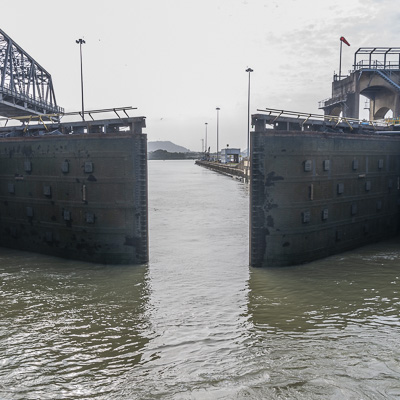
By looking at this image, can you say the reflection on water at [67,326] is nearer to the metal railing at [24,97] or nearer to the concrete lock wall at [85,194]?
the concrete lock wall at [85,194]

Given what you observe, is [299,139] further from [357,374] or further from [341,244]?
[357,374]

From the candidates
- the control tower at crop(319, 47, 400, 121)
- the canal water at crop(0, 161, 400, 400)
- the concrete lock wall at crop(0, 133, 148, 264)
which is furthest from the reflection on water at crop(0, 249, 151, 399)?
the control tower at crop(319, 47, 400, 121)

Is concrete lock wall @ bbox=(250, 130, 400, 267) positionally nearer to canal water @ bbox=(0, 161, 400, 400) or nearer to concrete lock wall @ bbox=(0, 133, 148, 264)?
canal water @ bbox=(0, 161, 400, 400)

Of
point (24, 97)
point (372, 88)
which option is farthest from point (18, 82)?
point (372, 88)

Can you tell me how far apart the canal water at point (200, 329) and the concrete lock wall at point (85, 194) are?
988 mm

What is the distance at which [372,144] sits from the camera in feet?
75.0

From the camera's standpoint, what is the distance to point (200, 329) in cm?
1291

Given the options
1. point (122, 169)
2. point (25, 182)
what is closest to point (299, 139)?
point (122, 169)

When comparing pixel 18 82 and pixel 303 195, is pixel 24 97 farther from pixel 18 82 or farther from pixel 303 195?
pixel 303 195

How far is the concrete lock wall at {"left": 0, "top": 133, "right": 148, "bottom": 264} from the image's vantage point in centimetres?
1859

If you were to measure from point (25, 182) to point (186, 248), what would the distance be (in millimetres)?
9569

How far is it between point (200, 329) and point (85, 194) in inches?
363

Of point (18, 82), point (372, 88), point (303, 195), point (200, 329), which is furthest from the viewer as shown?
point (18, 82)

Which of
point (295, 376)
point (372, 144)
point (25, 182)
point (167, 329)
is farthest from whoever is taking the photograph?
point (372, 144)
